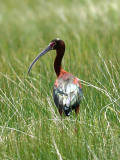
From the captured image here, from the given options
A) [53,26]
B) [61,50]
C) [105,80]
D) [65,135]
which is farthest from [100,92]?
[53,26]

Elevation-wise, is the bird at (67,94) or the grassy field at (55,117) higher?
the bird at (67,94)

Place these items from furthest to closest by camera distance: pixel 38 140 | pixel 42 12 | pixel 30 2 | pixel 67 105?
pixel 30 2
pixel 42 12
pixel 67 105
pixel 38 140

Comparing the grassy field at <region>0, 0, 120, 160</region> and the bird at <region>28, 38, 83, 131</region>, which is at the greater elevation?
the bird at <region>28, 38, 83, 131</region>

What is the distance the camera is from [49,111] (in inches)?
157

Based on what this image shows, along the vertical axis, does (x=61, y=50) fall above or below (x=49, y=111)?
above

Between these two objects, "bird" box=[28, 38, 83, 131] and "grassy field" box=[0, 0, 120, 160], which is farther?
"bird" box=[28, 38, 83, 131]

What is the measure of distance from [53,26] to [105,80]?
4475mm

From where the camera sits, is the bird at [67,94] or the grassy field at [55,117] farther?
the bird at [67,94]

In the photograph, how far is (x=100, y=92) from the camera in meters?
4.29

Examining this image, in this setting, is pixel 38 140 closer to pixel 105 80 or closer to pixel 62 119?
pixel 62 119

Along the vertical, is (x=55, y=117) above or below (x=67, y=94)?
below

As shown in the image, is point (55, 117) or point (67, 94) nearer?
point (67, 94)

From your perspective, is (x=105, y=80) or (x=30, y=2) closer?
(x=105, y=80)

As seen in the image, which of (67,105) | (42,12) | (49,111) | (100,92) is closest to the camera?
(67,105)
